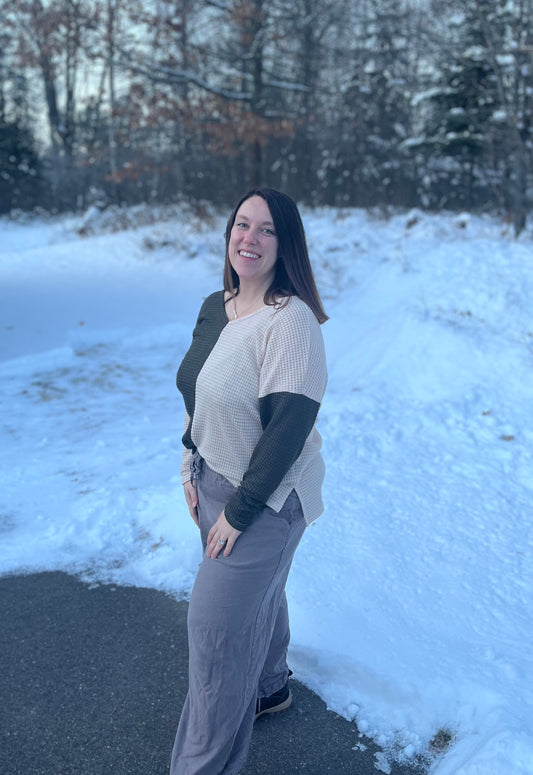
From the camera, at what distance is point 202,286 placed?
475 inches

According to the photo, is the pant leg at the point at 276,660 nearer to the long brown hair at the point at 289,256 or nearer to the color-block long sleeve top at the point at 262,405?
the color-block long sleeve top at the point at 262,405

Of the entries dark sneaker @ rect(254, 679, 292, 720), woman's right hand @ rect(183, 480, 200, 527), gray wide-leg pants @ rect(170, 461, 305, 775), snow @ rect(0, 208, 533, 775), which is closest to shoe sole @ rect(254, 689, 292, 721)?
dark sneaker @ rect(254, 679, 292, 720)

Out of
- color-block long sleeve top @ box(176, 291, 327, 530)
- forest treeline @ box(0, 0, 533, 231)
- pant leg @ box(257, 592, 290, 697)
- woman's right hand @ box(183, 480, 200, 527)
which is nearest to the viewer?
color-block long sleeve top @ box(176, 291, 327, 530)

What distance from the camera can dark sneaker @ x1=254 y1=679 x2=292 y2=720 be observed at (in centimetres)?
260

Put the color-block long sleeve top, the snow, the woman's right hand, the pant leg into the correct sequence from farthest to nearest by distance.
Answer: the snow, the pant leg, the woman's right hand, the color-block long sleeve top

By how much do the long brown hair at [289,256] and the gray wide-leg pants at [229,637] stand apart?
25.0 inches

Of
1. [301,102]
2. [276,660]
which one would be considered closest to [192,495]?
[276,660]

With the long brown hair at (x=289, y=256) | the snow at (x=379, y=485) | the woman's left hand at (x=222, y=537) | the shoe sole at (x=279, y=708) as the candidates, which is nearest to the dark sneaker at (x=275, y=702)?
the shoe sole at (x=279, y=708)

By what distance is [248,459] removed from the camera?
205 centimetres

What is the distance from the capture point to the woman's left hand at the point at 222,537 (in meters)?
1.98

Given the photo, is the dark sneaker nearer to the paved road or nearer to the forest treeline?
the paved road

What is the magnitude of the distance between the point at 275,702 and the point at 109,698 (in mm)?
687

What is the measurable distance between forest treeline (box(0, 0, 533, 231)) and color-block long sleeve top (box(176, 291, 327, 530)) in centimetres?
1041

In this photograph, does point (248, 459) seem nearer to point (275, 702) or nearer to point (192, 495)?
point (192, 495)
